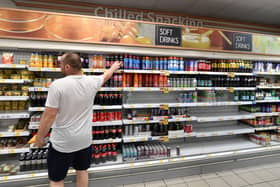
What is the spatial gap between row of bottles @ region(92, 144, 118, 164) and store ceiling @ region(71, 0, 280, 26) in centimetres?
292

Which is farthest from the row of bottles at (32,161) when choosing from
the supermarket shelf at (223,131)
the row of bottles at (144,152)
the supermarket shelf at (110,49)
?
the supermarket shelf at (223,131)

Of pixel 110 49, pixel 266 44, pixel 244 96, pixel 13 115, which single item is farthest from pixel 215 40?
pixel 13 115

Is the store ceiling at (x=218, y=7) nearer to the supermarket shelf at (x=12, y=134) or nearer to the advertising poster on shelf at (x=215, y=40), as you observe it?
the advertising poster on shelf at (x=215, y=40)

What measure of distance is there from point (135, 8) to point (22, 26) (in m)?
2.22

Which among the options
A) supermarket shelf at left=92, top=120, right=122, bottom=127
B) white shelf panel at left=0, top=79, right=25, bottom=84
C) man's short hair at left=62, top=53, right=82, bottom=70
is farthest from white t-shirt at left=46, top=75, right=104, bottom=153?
white shelf panel at left=0, top=79, right=25, bottom=84

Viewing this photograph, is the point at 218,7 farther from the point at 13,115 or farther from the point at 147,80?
the point at 13,115

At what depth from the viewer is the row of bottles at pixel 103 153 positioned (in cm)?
239

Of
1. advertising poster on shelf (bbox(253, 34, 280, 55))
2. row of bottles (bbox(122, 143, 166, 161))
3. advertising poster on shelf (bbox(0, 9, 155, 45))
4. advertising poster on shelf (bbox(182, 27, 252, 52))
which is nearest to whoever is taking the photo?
advertising poster on shelf (bbox(0, 9, 155, 45))

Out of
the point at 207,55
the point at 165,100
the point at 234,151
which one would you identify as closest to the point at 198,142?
the point at 234,151

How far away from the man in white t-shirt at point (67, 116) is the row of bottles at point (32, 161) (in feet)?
2.96

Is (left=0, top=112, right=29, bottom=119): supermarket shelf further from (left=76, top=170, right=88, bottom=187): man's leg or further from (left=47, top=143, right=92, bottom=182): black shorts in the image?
(left=76, top=170, right=88, bottom=187): man's leg

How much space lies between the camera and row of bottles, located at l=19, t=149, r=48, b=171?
7.06ft

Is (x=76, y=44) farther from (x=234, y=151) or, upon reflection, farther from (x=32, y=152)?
(x=234, y=151)

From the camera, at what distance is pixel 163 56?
8.97ft
